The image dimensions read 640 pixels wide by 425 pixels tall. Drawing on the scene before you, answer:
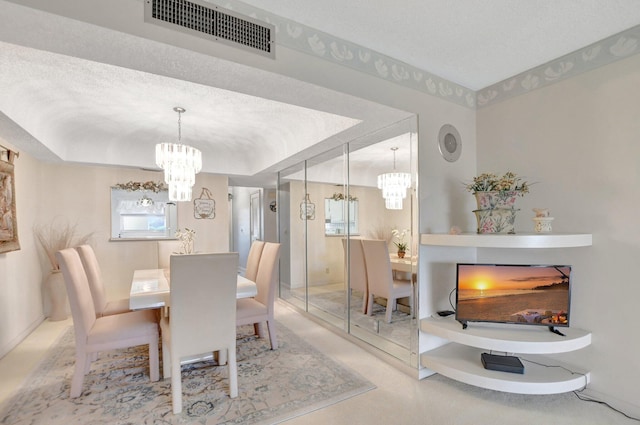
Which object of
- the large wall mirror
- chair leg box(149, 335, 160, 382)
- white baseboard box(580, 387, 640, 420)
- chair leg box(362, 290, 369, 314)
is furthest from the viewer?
the large wall mirror

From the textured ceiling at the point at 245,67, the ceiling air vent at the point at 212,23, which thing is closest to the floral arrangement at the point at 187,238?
the textured ceiling at the point at 245,67

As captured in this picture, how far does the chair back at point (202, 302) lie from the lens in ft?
6.43

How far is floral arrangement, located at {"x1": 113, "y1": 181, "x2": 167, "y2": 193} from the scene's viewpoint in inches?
181

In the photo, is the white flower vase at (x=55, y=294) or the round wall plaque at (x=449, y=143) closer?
the round wall plaque at (x=449, y=143)

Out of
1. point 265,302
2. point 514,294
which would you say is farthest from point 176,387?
point 514,294

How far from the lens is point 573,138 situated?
2.23 meters

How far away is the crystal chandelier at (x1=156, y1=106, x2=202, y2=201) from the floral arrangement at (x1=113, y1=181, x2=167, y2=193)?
1.93m

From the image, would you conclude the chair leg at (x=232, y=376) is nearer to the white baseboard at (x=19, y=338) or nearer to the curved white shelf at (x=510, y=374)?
the curved white shelf at (x=510, y=374)

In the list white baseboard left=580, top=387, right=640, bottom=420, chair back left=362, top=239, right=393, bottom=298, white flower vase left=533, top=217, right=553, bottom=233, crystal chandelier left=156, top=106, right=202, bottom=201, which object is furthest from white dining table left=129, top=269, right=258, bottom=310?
white baseboard left=580, top=387, right=640, bottom=420

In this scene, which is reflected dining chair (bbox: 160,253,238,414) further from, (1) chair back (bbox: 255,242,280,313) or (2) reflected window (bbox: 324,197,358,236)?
(2) reflected window (bbox: 324,197,358,236)

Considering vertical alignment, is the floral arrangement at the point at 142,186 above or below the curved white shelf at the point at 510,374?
above

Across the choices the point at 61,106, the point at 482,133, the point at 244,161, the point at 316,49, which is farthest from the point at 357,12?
the point at 244,161

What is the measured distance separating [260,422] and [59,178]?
4431 mm

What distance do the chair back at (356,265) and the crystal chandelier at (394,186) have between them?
0.71 metres
